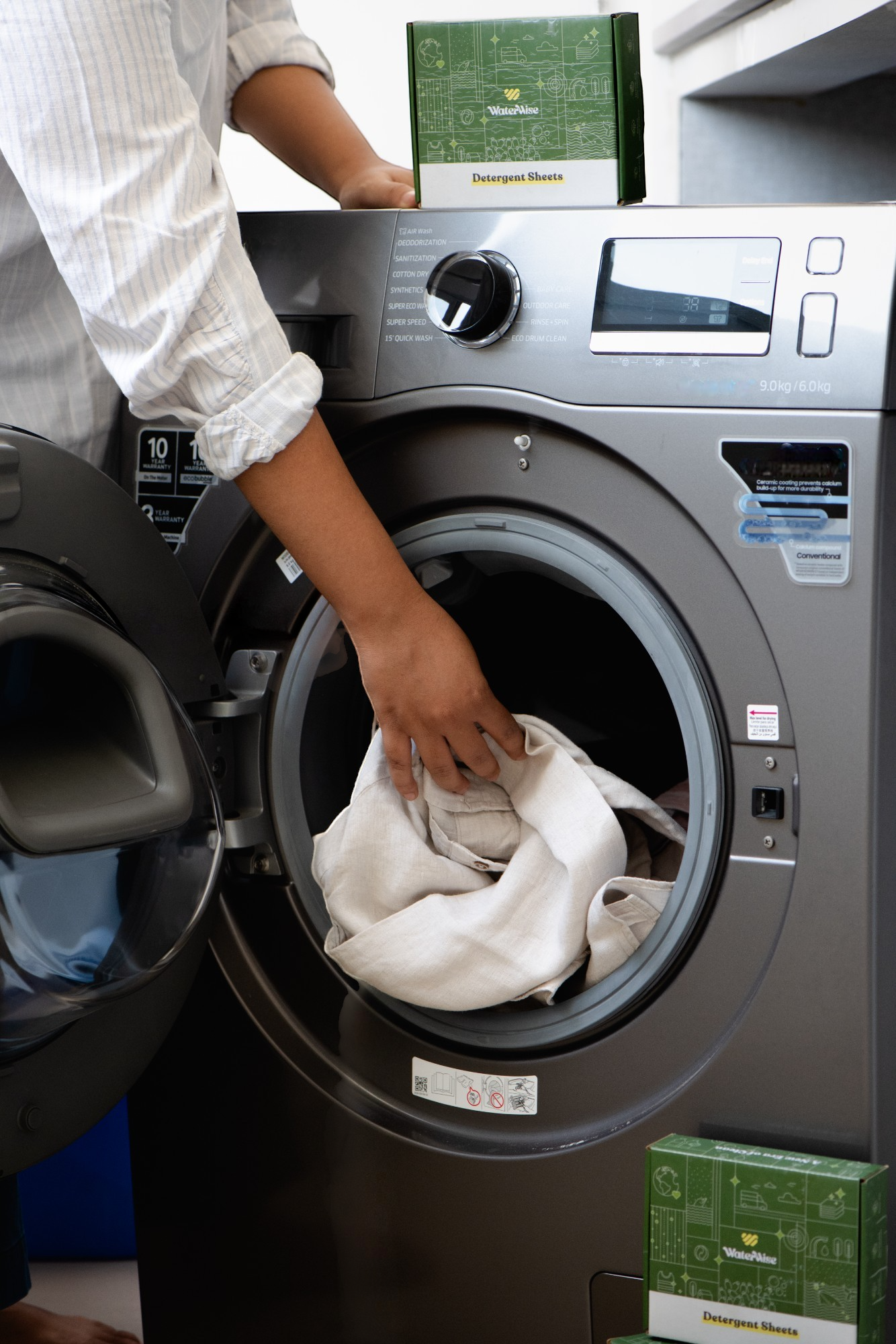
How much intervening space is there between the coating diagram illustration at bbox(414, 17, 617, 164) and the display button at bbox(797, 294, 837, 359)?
8.7 inches

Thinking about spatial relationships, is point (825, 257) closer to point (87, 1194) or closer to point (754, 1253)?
point (754, 1253)

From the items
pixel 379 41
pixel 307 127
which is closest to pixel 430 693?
pixel 307 127

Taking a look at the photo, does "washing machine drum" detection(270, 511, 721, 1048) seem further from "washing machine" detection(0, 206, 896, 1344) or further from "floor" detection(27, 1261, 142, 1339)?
"floor" detection(27, 1261, 142, 1339)

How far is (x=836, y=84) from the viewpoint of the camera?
1.40 metres

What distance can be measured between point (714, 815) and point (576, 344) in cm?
33

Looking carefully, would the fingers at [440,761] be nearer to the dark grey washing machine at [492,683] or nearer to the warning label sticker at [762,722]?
the dark grey washing machine at [492,683]

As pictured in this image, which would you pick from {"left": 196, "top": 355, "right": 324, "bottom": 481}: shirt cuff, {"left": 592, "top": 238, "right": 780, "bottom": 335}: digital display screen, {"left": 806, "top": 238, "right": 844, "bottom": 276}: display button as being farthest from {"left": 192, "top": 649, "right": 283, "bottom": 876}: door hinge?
{"left": 806, "top": 238, "right": 844, "bottom": 276}: display button

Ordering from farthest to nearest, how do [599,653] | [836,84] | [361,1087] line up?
[836,84] → [599,653] → [361,1087]

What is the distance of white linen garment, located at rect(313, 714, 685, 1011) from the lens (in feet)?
2.92

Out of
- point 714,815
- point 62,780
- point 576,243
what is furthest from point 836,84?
point 62,780

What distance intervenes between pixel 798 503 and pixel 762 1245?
18.7 inches

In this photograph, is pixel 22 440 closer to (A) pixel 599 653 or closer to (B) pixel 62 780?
(B) pixel 62 780

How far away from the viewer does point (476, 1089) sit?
938 millimetres

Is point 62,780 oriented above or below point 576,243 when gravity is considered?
below
